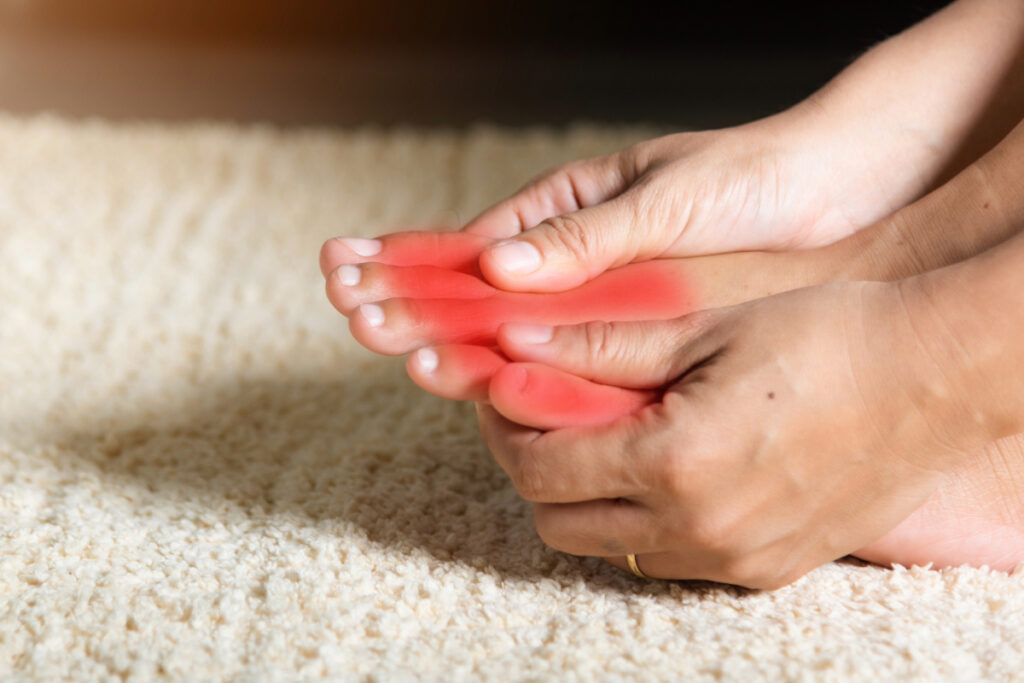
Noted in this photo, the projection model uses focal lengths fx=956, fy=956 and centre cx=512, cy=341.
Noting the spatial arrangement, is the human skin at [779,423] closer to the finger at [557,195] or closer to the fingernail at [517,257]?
the fingernail at [517,257]

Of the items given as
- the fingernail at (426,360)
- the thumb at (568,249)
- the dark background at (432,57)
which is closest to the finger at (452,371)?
the fingernail at (426,360)

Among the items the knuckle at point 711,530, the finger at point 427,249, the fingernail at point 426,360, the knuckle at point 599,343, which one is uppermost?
the finger at point 427,249

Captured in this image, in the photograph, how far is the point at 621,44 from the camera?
246 cm

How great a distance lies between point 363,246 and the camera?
2.55 ft

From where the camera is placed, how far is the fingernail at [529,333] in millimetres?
667

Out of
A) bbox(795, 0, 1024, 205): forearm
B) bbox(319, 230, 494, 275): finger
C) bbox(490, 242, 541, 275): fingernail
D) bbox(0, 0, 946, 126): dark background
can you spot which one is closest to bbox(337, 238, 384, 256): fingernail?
bbox(319, 230, 494, 275): finger

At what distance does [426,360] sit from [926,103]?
58 centimetres

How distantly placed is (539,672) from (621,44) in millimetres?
2124

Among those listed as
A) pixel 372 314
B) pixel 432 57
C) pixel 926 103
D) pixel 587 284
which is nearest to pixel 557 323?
pixel 587 284

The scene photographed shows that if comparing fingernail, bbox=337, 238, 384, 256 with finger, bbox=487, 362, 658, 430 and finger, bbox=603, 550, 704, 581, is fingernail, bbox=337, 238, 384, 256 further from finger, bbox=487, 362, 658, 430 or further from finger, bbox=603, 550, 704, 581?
finger, bbox=603, 550, 704, 581

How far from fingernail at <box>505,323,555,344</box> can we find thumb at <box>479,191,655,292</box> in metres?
0.08

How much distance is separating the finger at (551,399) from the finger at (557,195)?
0.22 metres

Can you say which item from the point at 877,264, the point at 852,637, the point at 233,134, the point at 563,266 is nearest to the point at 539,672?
the point at 852,637

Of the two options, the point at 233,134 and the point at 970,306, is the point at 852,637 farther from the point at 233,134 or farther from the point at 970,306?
the point at 233,134
